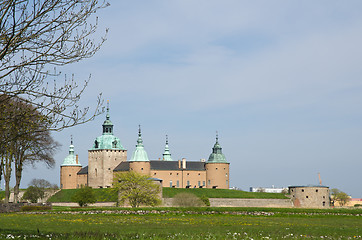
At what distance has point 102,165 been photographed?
109500mm

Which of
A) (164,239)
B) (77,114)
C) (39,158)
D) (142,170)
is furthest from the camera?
(142,170)

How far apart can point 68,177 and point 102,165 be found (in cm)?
1036

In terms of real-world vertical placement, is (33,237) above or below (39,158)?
below

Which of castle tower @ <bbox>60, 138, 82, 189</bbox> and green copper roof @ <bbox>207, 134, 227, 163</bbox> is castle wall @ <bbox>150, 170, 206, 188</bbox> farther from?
castle tower @ <bbox>60, 138, 82, 189</bbox>

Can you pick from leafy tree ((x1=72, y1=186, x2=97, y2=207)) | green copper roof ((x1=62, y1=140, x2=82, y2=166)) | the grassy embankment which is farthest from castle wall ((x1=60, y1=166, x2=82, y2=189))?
leafy tree ((x1=72, y1=186, x2=97, y2=207))

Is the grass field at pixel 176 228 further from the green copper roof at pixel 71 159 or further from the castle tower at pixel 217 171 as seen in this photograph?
the green copper roof at pixel 71 159

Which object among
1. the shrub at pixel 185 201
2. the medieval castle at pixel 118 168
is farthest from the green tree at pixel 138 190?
the medieval castle at pixel 118 168

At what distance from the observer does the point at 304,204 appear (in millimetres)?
91875

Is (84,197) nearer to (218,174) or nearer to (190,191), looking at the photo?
(190,191)

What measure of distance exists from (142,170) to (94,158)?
57.2ft

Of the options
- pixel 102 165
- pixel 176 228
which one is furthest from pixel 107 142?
pixel 176 228

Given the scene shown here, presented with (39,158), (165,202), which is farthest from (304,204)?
(39,158)

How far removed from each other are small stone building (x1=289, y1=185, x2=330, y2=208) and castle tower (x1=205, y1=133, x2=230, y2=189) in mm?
20077

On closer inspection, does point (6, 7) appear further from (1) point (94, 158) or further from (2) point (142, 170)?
(1) point (94, 158)
